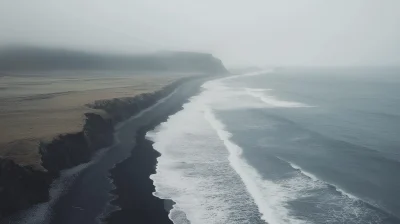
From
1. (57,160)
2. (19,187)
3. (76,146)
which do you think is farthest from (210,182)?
(19,187)

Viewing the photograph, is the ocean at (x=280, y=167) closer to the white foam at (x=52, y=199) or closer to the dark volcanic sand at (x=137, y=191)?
the dark volcanic sand at (x=137, y=191)

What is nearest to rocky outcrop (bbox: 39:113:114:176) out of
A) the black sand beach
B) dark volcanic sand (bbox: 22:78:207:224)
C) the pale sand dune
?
the pale sand dune

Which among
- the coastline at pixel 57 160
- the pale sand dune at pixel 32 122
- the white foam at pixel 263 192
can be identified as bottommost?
the white foam at pixel 263 192

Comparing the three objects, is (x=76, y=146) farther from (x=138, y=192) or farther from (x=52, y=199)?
(x=138, y=192)

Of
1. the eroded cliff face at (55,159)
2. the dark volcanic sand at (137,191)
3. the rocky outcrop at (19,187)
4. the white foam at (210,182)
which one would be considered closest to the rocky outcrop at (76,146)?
the eroded cliff face at (55,159)

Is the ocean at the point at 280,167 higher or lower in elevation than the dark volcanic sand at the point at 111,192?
higher

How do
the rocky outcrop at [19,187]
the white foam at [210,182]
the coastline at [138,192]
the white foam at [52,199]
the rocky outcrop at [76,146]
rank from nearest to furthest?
the white foam at [52,199] < the rocky outcrop at [19,187] < the coastline at [138,192] < the white foam at [210,182] < the rocky outcrop at [76,146]

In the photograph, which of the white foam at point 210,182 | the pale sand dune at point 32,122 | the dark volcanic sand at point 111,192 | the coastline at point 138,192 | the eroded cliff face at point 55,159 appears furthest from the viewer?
the pale sand dune at point 32,122
